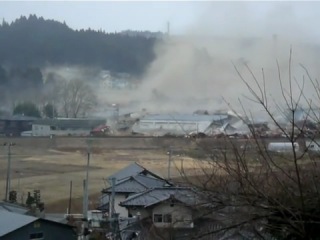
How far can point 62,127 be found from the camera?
52.5ft

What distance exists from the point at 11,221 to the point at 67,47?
30.0 m

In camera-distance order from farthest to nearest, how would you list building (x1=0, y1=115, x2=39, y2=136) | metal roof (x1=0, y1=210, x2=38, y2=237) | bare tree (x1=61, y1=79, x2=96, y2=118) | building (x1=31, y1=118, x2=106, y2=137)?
bare tree (x1=61, y1=79, x2=96, y2=118) < building (x1=0, y1=115, x2=39, y2=136) < building (x1=31, y1=118, x2=106, y2=137) < metal roof (x1=0, y1=210, x2=38, y2=237)

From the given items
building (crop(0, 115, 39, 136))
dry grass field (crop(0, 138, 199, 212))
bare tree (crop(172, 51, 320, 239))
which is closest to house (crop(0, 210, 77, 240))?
dry grass field (crop(0, 138, 199, 212))

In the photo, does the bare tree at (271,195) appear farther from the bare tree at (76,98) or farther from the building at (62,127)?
the bare tree at (76,98)

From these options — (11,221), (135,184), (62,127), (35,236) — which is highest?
(62,127)

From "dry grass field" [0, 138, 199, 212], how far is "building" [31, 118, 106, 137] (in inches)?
54.1

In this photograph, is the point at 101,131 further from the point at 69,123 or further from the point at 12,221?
the point at 12,221

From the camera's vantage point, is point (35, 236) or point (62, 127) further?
point (62, 127)

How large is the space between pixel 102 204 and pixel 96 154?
558 cm

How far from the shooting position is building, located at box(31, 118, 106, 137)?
1519cm

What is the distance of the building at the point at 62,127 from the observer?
1519 centimetres

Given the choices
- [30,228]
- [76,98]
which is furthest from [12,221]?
[76,98]

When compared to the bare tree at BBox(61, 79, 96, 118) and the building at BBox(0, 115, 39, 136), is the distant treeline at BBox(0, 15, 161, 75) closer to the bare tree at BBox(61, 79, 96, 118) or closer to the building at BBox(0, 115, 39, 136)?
the bare tree at BBox(61, 79, 96, 118)

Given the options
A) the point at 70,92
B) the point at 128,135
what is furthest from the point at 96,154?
the point at 70,92
